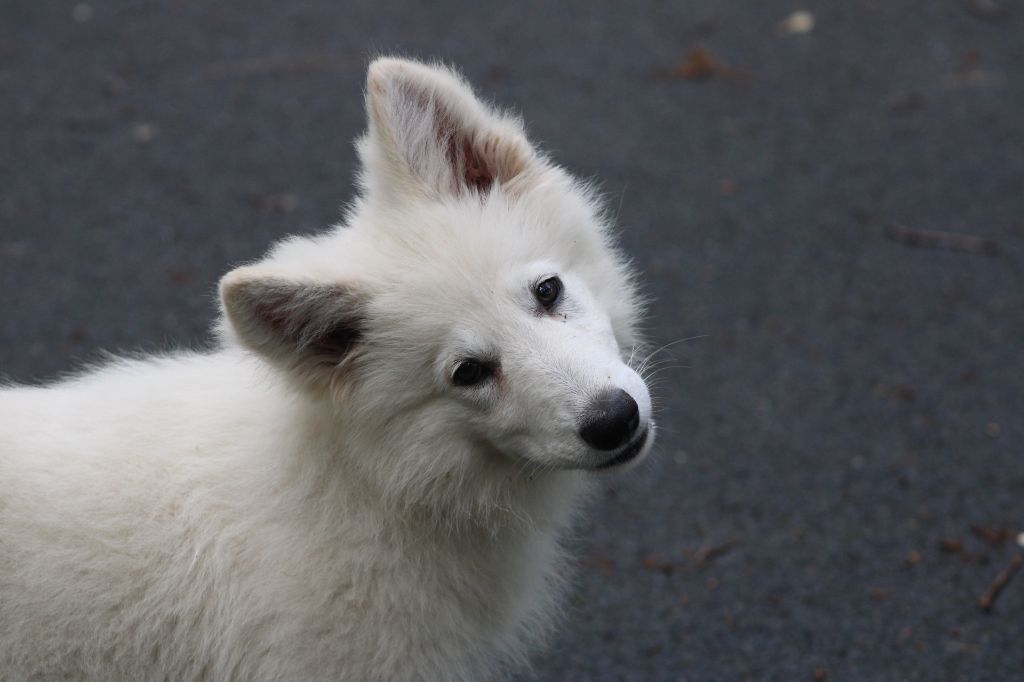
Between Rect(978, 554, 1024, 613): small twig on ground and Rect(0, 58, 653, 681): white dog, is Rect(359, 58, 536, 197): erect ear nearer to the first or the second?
Rect(0, 58, 653, 681): white dog

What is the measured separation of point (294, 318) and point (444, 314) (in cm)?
42

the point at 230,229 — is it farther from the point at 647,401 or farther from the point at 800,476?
the point at 647,401

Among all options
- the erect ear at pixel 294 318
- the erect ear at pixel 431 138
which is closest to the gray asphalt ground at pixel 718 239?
the erect ear at pixel 294 318

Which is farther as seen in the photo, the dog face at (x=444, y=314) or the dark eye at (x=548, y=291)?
the dark eye at (x=548, y=291)

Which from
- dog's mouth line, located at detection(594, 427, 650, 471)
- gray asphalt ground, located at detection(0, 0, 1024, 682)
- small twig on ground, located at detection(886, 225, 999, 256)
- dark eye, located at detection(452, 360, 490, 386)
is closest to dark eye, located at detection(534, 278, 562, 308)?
dark eye, located at detection(452, 360, 490, 386)

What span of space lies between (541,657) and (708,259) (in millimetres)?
3025

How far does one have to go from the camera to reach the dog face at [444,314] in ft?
9.30

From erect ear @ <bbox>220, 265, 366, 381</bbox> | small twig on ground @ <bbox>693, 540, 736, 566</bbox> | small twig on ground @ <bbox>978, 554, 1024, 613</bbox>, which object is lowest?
small twig on ground @ <bbox>978, 554, 1024, 613</bbox>

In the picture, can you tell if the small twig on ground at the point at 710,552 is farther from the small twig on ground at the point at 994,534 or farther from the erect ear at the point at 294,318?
the erect ear at the point at 294,318

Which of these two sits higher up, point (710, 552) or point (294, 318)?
point (294, 318)

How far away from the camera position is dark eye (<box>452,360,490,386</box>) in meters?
2.93

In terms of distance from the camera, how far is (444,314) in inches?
114

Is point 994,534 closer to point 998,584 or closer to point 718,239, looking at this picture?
point 998,584

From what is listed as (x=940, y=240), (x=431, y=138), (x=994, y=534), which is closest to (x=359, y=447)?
(x=431, y=138)
